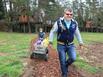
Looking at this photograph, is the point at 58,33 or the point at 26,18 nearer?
the point at 58,33

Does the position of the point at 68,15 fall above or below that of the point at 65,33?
above

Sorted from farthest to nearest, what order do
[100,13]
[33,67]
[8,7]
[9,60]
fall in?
[100,13] < [8,7] < [9,60] < [33,67]

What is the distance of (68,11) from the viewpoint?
345 inches

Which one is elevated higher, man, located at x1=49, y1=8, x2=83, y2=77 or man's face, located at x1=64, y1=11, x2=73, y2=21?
man's face, located at x1=64, y1=11, x2=73, y2=21

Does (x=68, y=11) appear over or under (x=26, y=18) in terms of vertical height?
over

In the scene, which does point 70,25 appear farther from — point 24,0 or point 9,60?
point 24,0

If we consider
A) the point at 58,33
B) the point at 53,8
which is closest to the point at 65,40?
the point at 58,33

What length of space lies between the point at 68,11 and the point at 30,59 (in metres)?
4.21

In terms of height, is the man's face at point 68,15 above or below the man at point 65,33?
above

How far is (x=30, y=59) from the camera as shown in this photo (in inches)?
492

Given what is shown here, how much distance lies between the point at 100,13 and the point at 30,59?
37.1 meters

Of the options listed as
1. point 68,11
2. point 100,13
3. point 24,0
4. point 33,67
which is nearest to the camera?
point 68,11

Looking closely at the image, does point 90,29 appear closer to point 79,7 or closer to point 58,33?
point 79,7

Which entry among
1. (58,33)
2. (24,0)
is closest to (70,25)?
(58,33)
